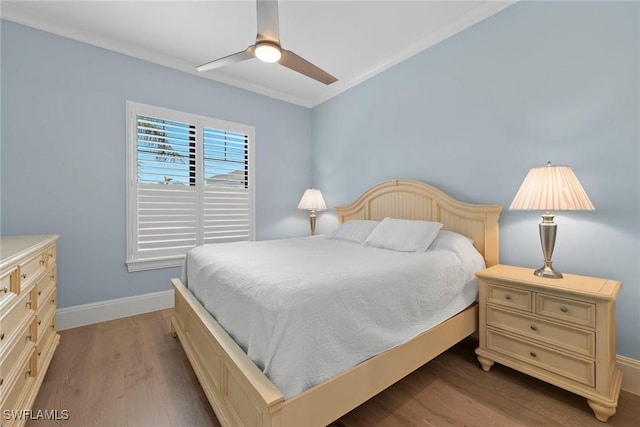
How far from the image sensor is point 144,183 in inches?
114

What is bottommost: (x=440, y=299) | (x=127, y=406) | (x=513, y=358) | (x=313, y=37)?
(x=127, y=406)

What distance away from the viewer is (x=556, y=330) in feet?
5.18

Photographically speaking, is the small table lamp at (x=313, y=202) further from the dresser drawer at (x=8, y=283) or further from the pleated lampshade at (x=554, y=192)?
the dresser drawer at (x=8, y=283)

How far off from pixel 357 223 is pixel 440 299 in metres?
1.36

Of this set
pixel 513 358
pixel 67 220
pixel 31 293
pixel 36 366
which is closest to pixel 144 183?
pixel 67 220

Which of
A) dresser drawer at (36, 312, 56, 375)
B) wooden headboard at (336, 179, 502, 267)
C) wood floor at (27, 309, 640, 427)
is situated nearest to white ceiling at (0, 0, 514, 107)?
wooden headboard at (336, 179, 502, 267)

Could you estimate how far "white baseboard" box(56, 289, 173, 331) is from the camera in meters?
2.51

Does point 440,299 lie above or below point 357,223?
below

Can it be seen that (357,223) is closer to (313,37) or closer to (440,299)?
(440,299)

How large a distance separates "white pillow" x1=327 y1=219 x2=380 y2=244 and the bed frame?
0.53m

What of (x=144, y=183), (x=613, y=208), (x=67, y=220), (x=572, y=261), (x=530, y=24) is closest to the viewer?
(x=613, y=208)

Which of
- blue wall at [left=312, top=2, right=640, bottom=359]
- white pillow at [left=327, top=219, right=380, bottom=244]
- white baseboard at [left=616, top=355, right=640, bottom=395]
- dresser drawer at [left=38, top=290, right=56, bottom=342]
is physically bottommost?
white baseboard at [left=616, top=355, right=640, bottom=395]

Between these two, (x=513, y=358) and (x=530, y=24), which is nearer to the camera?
(x=513, y=358)

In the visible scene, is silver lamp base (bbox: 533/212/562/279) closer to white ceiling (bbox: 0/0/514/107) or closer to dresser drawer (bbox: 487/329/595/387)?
dresser drawer (bbox: 487/329/595/387)
